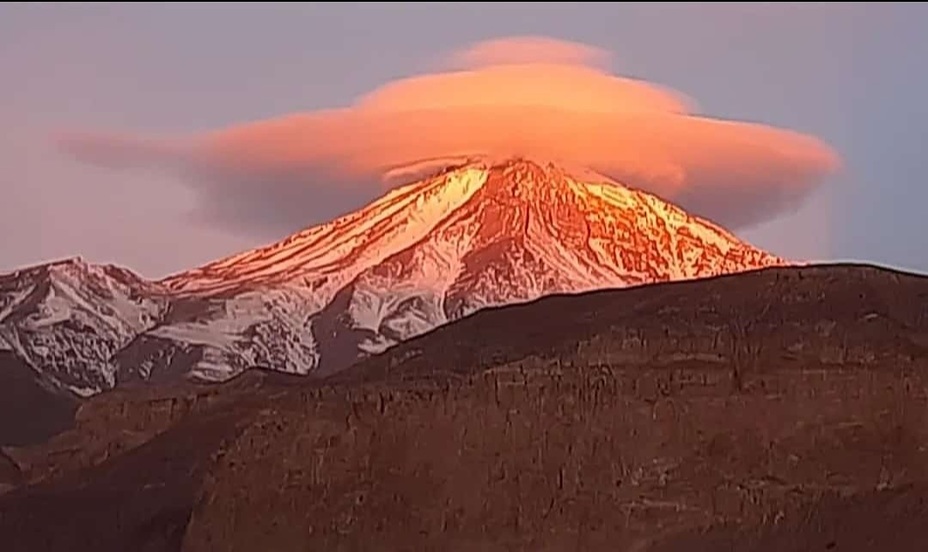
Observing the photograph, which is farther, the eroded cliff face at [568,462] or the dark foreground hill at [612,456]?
the eroded cliff face at [568,462]

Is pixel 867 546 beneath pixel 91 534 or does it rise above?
above

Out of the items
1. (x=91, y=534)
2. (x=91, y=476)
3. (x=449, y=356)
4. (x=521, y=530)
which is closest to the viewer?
(x=521, y=530)

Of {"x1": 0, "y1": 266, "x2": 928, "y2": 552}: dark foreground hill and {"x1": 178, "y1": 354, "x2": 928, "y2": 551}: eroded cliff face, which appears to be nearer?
{"x1": 0, "y1": 266, "x2": 928, "y2": 552}: dark foreground hill

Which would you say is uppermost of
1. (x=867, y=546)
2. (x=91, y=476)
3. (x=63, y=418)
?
(x=867, y=546)

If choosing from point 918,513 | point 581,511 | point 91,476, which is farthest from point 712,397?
point 91,476

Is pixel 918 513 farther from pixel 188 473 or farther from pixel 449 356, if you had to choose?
pixel 449 356

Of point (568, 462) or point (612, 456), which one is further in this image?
point (568, 462)

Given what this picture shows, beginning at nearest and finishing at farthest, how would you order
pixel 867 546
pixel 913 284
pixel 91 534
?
pixel 867 546 < pixel 91 534 < pixel 913 284

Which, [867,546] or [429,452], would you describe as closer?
[867,546]
